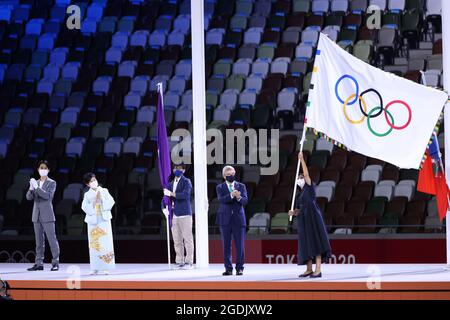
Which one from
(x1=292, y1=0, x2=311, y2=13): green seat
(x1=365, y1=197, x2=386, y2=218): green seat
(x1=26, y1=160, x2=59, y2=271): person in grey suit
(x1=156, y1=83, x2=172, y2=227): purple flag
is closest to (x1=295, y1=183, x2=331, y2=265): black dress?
(x1=156, y1=83, x2=172, y2=227): purple flag

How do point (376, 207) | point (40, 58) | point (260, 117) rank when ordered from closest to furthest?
point (376, 207), point (260, 117), point (40, 58)

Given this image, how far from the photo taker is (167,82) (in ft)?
65.5

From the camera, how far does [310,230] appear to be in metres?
12.1

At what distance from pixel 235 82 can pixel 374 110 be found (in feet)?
23.6

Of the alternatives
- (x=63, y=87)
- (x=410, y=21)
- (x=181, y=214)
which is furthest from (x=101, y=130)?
(x=410, y=21)

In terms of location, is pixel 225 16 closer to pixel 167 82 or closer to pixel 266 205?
pixel 167 82

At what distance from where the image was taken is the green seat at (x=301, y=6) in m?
20.9

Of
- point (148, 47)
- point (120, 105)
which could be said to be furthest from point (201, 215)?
point (148, 47)

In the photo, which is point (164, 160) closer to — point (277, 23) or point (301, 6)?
point (277, 23)

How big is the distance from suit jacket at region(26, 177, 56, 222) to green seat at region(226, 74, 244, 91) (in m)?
6.13

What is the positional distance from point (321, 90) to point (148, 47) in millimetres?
8833

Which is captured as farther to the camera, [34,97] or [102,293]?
[34,97]

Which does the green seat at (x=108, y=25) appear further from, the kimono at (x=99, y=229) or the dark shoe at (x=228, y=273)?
the dark shoe at (x=228, y=273)
